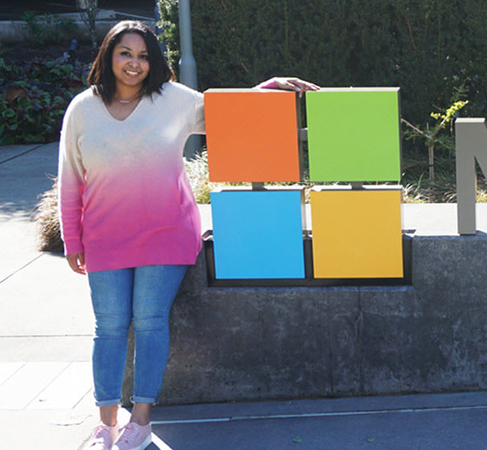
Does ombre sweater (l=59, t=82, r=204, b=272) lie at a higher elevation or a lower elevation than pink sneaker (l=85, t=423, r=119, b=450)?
higher

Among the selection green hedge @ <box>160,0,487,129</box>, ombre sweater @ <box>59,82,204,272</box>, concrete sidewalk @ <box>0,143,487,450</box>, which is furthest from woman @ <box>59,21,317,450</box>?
green hedge @ <box>160,0,487,129</box>

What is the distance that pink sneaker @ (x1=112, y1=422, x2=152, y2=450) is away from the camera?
3.60 meters

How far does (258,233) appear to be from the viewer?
3980 mm

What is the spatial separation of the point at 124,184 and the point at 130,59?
1.68 ft

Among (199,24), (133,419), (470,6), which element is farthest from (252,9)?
(133,419)

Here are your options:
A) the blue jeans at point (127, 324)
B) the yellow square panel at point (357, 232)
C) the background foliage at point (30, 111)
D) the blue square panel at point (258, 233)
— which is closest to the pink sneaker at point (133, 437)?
the blue jeans at point (127, 324)

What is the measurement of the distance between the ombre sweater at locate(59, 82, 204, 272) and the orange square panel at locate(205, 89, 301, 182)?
0.24 metres

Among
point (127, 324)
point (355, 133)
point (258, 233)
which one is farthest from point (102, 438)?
point (355, 133)

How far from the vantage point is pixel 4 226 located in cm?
773

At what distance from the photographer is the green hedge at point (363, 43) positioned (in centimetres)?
810

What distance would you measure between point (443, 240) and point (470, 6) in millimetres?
4721

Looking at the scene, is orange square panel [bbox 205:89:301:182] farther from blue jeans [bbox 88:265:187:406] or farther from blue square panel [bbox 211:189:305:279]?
blue jeans [bbox 88:265:187:406]

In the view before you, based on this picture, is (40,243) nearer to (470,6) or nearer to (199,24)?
(199,24)

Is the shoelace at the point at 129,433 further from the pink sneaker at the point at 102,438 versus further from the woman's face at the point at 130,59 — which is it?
the woman's face at the point at 130,59
